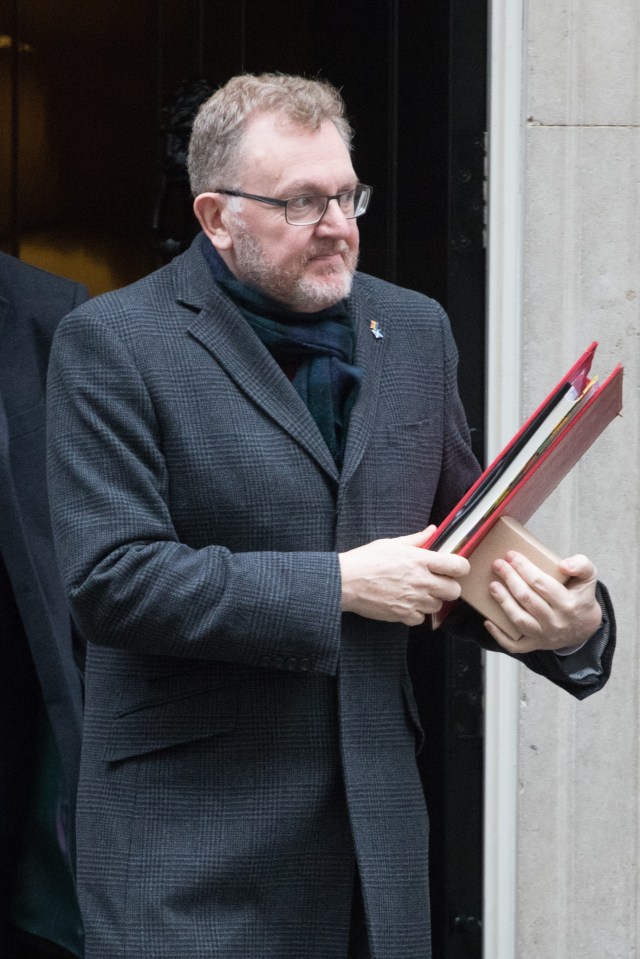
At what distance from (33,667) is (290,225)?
1.16 metres

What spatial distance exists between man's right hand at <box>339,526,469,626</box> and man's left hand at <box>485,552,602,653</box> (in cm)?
7

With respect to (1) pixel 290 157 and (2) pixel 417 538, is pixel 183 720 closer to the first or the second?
(2) pixel 417 538

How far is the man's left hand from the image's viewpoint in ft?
6.57

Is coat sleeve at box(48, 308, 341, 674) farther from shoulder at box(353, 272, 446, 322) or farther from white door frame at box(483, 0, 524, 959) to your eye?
white door frame at box(483, 0, 524, 959)

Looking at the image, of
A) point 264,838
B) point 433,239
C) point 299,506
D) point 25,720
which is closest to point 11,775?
point 25,720

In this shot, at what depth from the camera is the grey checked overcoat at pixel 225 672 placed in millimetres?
1999

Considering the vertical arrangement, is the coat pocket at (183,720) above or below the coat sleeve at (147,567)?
below

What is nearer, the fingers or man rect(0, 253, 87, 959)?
the fingers

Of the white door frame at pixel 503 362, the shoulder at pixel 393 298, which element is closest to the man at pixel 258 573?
the shoulder at pixel 393 298

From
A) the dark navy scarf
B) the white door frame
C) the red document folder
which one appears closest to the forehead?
the dark navy scarf

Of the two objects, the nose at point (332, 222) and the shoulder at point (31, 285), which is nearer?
the nose at point (332, 222)

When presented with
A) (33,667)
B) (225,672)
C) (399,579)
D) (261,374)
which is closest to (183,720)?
(225,672)

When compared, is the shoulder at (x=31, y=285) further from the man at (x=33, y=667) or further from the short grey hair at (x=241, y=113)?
the short grey hair at (x=241, y=113)

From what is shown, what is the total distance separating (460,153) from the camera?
311 cm
